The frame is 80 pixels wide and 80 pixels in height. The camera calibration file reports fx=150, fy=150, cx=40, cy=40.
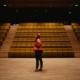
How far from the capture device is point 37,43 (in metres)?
3.67

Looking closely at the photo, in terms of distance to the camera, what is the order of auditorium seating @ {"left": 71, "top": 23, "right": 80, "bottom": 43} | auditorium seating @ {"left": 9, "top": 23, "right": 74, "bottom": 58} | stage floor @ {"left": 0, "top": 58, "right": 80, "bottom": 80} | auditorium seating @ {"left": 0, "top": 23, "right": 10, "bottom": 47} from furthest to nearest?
auditorium seating @ {"left": 71, "top": 23, "right": 80, "bottom": 43} < auditorium seating @ {"left": 0, "top": 23, "right": 10, "bottom": 47} < auditorium seating @ {"left": 9, "top": 23, "right": 74, "bottom": 58} < stage floor @ {"left": 0, "top": 58, "right": 80, "bottom": 80}

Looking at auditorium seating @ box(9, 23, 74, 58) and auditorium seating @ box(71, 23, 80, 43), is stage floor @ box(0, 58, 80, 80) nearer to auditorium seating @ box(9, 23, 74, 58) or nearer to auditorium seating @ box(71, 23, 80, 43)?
auditorium seating @ box(9, 23, 74, 58)

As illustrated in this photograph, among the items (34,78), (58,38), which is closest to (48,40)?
(58,38)

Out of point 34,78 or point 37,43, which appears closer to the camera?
point 34,78

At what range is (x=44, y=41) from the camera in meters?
7.26

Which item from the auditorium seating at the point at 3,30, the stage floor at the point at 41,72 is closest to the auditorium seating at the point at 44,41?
the auditorium seating at the point at 3,30

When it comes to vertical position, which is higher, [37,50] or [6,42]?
[6,42]

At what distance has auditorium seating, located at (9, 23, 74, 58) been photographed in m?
6.11

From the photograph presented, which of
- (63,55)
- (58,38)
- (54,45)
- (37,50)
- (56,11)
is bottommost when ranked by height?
(37,50)

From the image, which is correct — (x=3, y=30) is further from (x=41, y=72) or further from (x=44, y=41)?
(x=41, y=72)

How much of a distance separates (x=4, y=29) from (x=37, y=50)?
17.7 feet

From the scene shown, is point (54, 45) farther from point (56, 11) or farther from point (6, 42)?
point (56, 11)

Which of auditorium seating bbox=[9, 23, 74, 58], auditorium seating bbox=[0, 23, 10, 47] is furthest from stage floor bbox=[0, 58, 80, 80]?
auditorium seating bbox=[0, 23, 10, 47]

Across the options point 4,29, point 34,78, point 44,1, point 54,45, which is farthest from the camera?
point 4,29
